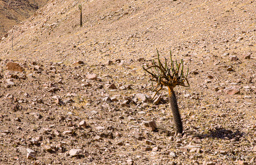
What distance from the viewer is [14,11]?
72750 mm


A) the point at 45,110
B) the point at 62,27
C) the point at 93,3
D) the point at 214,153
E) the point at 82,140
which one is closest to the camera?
the point at 214,153

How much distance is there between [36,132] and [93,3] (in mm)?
28194

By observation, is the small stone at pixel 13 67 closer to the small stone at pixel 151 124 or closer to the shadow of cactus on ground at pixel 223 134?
the small stone at pixel 151 124

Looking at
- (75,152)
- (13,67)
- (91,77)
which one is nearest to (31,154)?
(75,152)

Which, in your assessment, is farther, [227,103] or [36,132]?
[227,103]

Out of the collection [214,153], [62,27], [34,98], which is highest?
[62,27]

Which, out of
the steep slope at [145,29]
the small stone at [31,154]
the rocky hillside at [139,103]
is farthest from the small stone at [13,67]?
the steep slope at [145,29]

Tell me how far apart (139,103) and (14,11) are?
7452 centimetres

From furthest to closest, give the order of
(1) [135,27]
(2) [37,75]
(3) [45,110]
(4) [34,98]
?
(1) [135,27] → (2) [37,75] → (4) [34,98] → (3) [45,110]

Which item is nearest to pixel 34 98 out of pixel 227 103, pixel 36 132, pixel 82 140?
pixel 36 132

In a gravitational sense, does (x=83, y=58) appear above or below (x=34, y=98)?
above

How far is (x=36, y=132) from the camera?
698cm

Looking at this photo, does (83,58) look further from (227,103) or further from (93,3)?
(93,3)

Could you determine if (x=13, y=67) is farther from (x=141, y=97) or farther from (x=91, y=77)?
(x=141, y=97)
